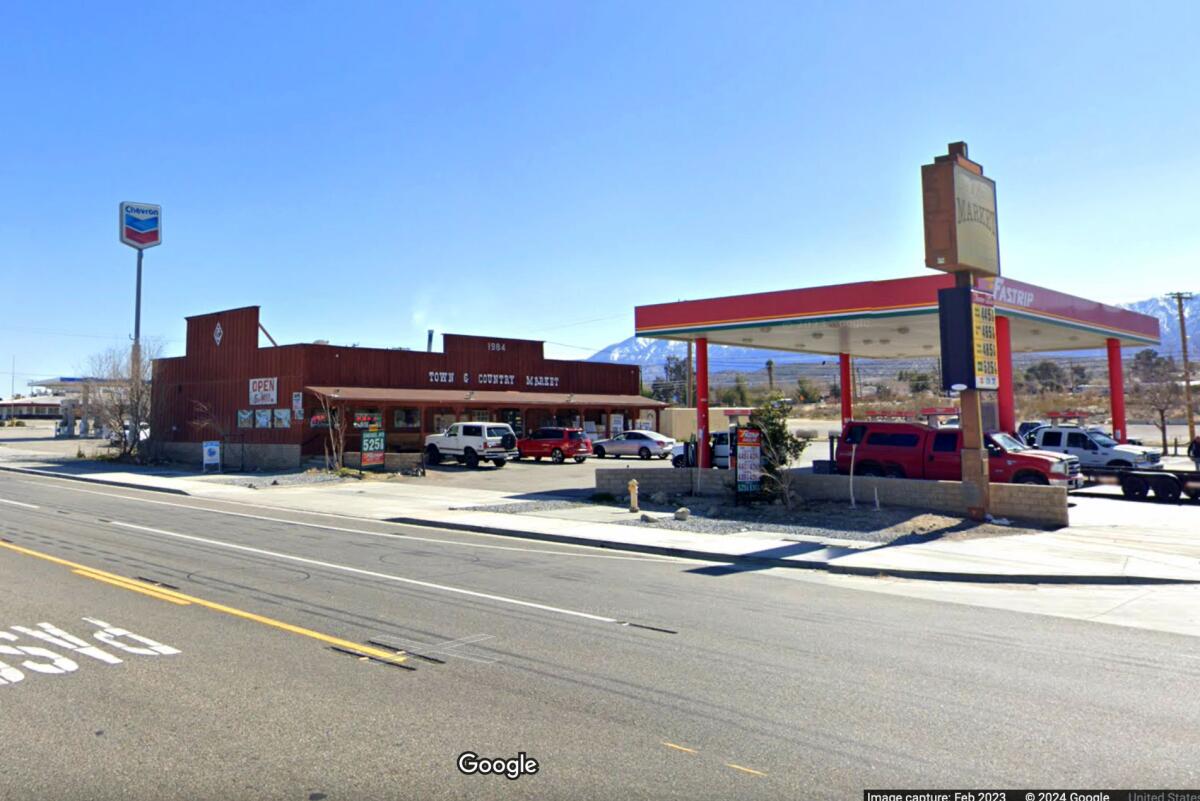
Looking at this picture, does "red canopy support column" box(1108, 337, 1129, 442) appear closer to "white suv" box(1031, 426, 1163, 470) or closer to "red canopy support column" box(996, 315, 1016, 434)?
"white suv" box(1031, 426, 1163, 470)

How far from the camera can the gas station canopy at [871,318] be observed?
2170 cm

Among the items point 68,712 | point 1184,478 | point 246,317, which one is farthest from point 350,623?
point 246,317

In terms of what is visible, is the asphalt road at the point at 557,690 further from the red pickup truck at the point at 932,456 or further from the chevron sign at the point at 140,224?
the chevron sign at the point at 140,224

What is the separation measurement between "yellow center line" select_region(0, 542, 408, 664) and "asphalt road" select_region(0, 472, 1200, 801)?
5 cm

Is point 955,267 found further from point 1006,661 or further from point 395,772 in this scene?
point 395,772

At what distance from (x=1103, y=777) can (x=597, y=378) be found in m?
49.8

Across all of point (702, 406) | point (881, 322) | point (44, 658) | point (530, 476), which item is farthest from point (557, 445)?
point (44, 658)

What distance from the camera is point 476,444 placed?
37.1 meters

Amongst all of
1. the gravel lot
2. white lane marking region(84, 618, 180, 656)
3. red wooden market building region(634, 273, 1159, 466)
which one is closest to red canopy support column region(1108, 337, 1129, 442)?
red wooden market building region(634, 273, 1159, 466)

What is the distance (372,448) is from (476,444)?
5.54 meters

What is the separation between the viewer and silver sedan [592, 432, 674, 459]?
4269 centimetres

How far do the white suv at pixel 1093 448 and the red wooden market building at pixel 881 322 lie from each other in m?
1.77

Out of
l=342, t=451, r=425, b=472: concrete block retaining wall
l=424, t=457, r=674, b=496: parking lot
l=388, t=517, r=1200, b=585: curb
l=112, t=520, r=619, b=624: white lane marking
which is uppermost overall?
l=342, t=451, r=425, b=472: concrete block retaining wall

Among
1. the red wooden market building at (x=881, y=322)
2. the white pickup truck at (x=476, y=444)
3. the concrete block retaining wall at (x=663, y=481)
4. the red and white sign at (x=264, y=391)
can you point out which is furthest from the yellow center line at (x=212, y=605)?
the red and white sign at (x=264, y=391)
